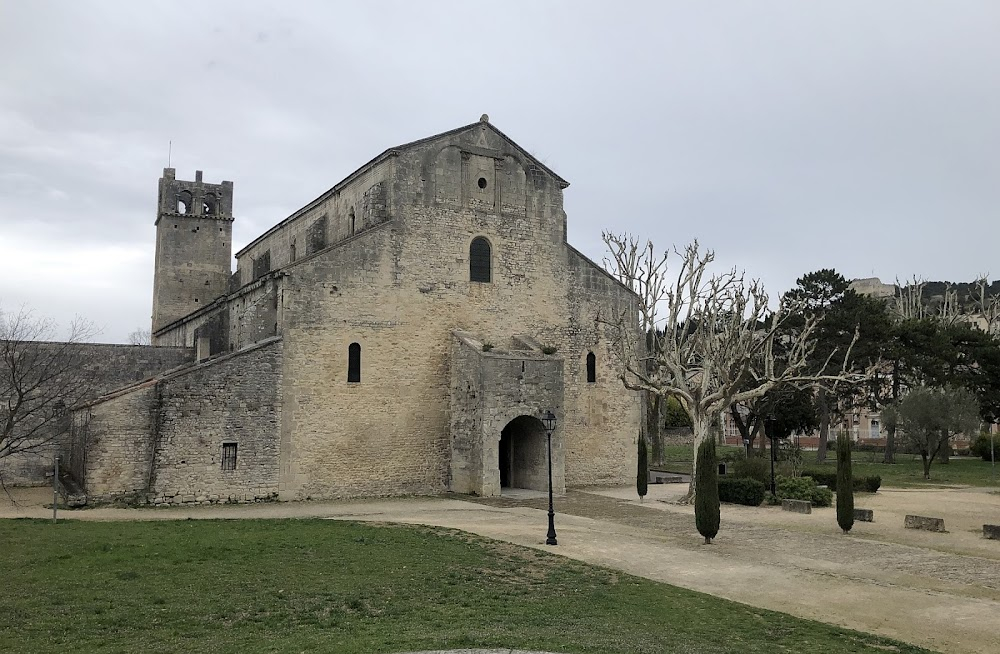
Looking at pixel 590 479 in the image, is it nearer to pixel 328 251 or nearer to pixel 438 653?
pixel 328 251

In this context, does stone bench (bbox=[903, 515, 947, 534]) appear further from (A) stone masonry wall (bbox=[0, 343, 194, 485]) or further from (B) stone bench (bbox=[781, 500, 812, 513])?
(A) stone masonry wall (bbox=[0, 343, 194, 485])

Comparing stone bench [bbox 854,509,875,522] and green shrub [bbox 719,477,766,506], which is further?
green shrub [bbox 719,477,766,506]

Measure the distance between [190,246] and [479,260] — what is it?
23.1 metres

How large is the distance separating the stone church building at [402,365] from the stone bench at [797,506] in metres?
7.68

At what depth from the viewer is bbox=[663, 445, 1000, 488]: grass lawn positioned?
118 feet

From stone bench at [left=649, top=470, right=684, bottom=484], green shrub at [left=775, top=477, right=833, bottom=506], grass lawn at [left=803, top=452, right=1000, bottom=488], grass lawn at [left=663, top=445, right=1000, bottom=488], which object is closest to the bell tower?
stone bench at [left=649, top=470, right=684, bottom=484]

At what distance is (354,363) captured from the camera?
27844mm

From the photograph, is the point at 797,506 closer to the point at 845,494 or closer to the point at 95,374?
the point at 845,494

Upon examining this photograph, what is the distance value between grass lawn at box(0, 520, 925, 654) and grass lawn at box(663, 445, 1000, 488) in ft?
55.0

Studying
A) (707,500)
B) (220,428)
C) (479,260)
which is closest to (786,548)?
(707,500)

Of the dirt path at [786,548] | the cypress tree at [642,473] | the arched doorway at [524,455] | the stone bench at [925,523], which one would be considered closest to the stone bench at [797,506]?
the dirt path at [786,548]

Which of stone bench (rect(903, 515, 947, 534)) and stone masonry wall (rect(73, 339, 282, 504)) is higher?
stone masonry wall (rect(73, 339, 282, 504))

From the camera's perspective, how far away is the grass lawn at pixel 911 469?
36.1 metres

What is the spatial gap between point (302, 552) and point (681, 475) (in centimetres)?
2478
